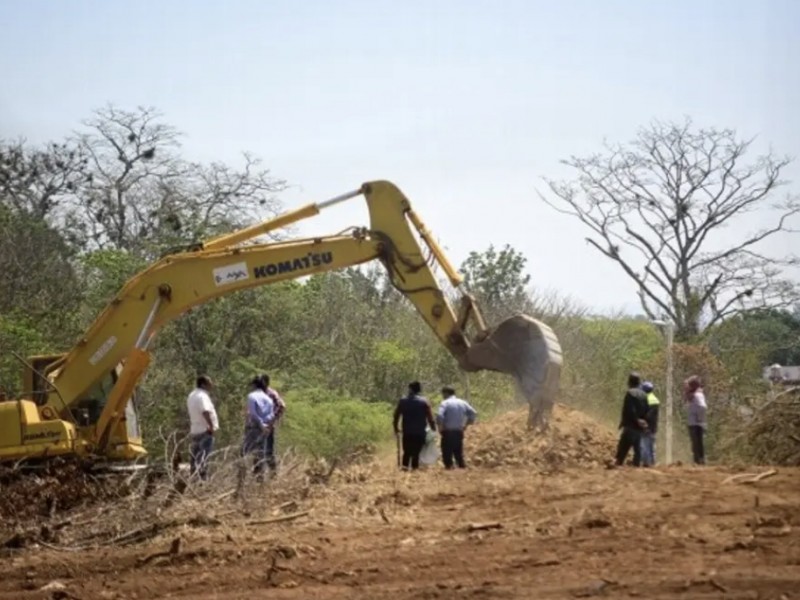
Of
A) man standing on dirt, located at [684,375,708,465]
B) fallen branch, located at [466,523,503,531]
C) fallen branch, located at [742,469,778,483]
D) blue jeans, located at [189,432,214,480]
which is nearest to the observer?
fallen branch, located at [466,523,503,531]

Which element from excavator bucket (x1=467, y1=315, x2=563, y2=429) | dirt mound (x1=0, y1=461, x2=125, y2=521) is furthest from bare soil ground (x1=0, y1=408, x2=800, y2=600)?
excavator bucket (x1=467, y1=315, x2=563, y2=429)

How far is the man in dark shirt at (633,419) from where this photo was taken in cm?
2036

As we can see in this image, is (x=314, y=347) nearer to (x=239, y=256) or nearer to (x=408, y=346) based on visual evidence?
(x=408, y=346)

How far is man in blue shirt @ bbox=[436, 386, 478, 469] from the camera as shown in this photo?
847 inches

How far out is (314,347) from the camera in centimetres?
3266

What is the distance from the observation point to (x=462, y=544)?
12.8 meters

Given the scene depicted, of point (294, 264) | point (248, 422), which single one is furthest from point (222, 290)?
point (248, 422)

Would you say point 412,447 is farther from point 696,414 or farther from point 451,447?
point 696,414

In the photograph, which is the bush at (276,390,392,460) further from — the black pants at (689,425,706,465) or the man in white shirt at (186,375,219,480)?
the man in white shirt at (186,375,219,480)

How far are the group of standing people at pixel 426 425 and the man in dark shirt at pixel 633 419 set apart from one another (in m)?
2.37

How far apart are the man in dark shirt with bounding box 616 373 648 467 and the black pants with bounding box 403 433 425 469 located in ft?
9.49

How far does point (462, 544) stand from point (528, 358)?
4483 millimetres

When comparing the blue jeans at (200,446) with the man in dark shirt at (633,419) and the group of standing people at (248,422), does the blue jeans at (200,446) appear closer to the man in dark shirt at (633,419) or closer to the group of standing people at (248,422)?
the group of standing people at (248,422)

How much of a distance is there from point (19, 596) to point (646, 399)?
35.1 feet
